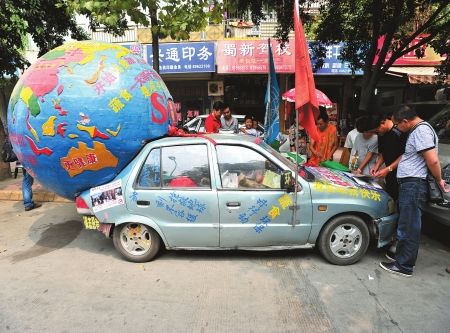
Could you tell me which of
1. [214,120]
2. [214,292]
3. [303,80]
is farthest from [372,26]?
[214,292]

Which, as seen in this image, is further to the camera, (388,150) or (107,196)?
(388,150)

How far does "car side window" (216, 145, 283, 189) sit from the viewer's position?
13.2ft

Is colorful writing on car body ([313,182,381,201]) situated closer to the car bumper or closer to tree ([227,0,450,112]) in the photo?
the car bumper

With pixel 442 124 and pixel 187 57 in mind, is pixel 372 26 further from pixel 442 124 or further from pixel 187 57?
pixel 187 57

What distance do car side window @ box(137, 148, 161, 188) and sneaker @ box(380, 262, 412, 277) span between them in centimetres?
264

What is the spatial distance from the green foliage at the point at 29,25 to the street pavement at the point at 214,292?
203 inches

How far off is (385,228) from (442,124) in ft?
8.76

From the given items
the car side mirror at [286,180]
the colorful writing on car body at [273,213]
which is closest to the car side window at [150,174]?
the colorful writing on car body at [273,213]

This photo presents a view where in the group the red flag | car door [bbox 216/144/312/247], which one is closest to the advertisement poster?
car door [bbox 216/144/312/247]

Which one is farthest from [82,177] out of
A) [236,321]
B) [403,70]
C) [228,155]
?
[403,70]

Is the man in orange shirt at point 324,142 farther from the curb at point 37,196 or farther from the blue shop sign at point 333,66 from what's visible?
the blue shop sign at point 333,66

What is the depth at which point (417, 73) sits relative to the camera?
12609 mm

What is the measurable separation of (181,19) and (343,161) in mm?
3613

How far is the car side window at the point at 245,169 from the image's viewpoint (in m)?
4.03
